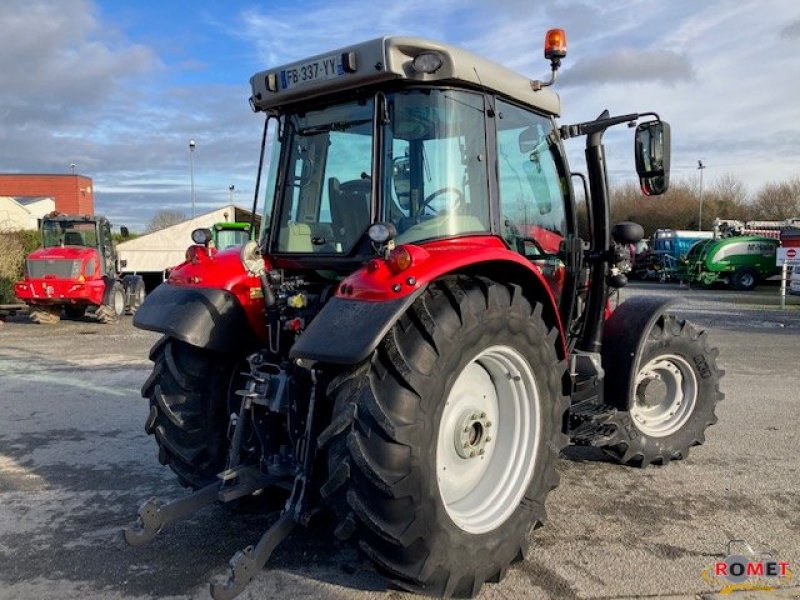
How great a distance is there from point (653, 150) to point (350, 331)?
2.37 metres

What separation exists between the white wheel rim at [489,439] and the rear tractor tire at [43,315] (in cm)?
1428

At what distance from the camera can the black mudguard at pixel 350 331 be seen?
2.66 metres

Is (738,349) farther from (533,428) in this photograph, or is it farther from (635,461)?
(533,428)

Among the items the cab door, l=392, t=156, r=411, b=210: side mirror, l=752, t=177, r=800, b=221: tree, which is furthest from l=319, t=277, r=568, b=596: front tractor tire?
l=752, t=177, r=800, b=221: tree

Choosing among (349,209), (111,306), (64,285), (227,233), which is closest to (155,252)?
(227,233)

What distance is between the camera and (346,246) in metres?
3.63

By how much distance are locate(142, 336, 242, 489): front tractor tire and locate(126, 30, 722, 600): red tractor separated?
0.04ft

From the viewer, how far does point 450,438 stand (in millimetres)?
3307

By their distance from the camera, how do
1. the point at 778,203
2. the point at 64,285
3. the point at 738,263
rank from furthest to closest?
the point at 778,203 < the point at 738,263 < the point at 64,285

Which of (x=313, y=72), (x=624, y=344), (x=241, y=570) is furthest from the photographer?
(x=624, y=344)

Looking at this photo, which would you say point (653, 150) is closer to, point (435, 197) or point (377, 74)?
point (435, 197)

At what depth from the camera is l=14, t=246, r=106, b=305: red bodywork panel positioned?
14.7 meters

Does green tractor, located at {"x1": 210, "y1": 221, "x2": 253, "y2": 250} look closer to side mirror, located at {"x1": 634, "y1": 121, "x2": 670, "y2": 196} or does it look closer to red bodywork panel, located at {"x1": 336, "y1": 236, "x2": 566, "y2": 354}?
side mirror, located at {"x1": 634, "y1": 121, "x2": 670, "y2": 196}

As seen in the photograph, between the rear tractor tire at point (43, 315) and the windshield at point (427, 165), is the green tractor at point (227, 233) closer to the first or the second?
the rear tractor tire at point (43, 315)
